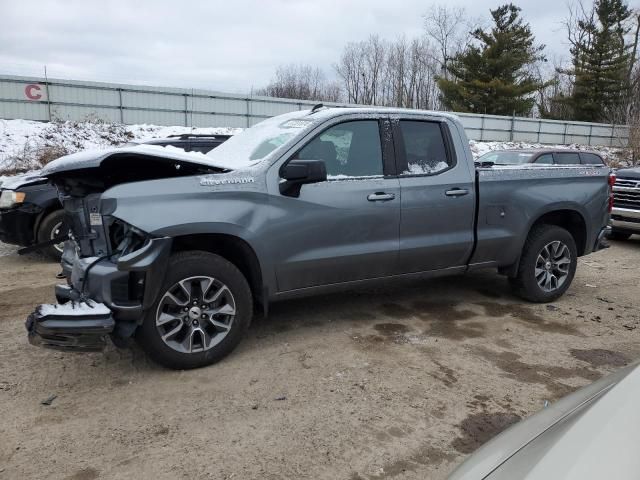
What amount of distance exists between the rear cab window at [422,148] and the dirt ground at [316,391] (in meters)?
1.46

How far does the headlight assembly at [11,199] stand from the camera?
21.4ft

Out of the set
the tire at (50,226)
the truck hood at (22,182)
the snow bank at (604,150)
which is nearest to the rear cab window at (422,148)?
the tire at (50,226)

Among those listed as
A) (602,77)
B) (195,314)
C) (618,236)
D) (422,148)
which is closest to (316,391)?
(195,314)

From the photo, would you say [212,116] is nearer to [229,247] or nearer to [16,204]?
[16,204]

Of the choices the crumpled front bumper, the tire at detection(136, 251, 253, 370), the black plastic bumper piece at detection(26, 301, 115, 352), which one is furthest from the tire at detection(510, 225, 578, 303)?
the black plastic bumper piece at detection(26, 301, 115, 352)

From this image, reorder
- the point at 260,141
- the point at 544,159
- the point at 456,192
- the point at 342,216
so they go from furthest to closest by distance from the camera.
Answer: the point at 544,159 < the point at 456,192 < the point at 260,141 < the point at 342,216

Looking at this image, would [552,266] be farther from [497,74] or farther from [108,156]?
[497,74]

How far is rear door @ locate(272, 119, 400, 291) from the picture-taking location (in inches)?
158

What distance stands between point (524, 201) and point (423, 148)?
4.17 feet

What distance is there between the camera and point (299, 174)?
12.5 ft

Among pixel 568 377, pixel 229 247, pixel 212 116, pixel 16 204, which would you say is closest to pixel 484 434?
pixel 568 377

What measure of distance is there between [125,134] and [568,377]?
837 inches

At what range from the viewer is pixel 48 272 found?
6422mm

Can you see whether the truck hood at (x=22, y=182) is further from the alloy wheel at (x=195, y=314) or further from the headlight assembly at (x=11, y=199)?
the alloy wheel at (x=195, y=314)
